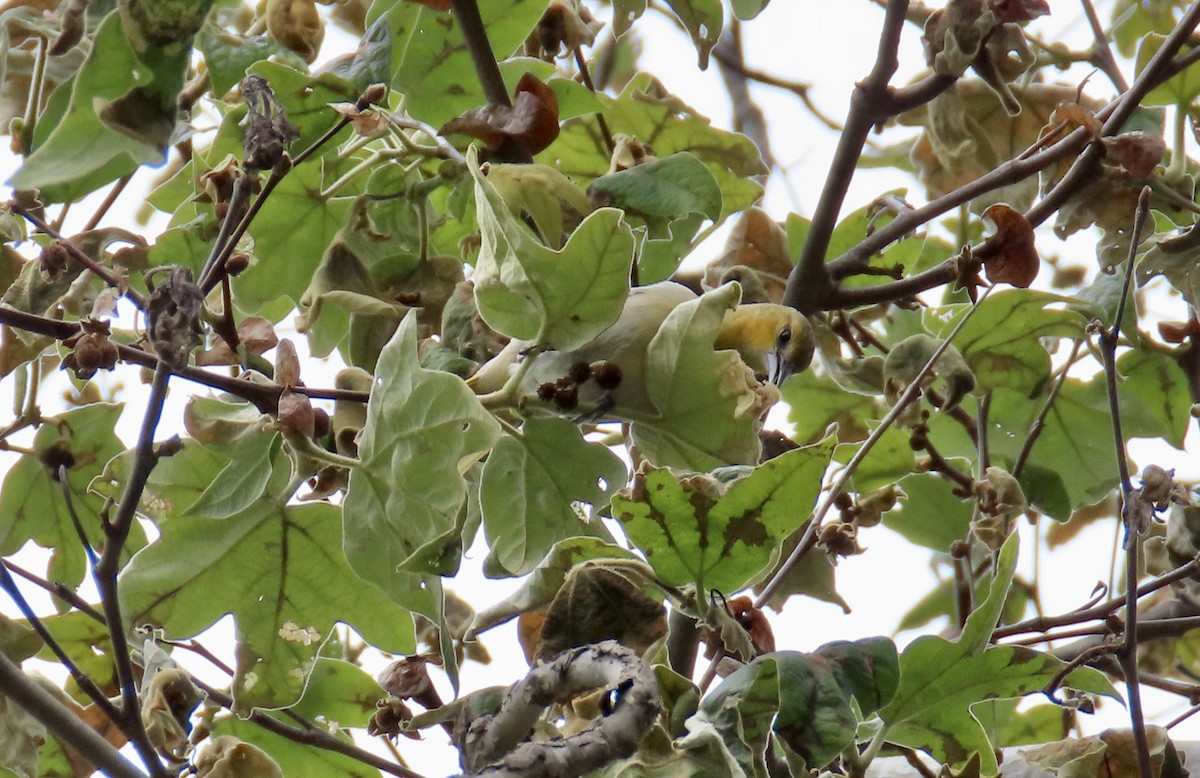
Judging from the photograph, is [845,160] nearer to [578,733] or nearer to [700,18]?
[700,18]

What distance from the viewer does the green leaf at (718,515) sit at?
541 mm

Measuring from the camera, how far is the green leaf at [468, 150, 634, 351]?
57 cm

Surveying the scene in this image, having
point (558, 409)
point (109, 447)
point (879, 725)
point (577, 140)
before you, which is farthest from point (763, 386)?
point (109, 447)

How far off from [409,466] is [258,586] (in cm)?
19

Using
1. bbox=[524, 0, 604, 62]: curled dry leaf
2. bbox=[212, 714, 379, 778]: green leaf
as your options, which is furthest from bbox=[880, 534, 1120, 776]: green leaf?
bbox=[524, 0, 604, 62]: curled dry leaf

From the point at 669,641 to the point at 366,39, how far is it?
402mm

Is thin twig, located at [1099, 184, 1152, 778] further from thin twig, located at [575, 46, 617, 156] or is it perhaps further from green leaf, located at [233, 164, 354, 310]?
green leaf, located at [233, 164, 354, 310]

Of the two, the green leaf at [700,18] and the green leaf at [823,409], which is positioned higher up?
the green leaf at [700,18]

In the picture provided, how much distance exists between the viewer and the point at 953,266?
2.36 ft

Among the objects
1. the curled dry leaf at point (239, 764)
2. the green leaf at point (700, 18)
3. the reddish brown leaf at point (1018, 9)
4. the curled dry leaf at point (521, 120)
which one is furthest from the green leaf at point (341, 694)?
the reddish brown leaf at point (1018, 9)

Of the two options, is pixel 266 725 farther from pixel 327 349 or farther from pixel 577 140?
pixel 577 140

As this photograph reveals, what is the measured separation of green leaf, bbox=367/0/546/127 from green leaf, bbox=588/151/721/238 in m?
0.13

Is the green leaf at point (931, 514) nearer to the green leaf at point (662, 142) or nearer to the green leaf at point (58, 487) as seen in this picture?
the green leaf at point (662, 142)

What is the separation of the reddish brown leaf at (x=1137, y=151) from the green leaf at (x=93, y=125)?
54 cm
